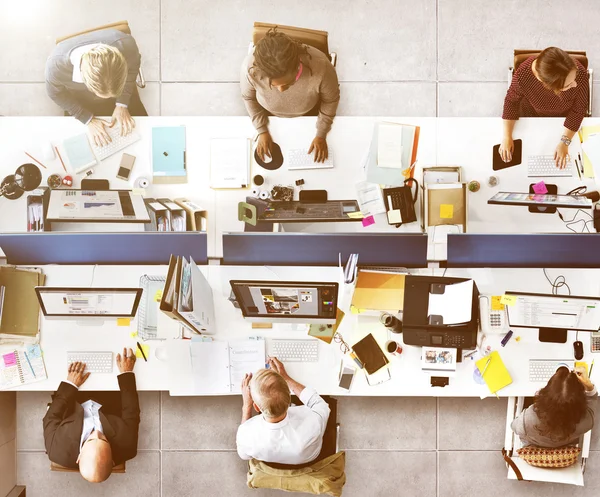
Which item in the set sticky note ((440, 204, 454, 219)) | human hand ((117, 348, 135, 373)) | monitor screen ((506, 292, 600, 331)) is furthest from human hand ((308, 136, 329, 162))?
human hand ((117, 348, 135, 373))

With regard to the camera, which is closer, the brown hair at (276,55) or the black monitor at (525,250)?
the brown hair at (276,55)

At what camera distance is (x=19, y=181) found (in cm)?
284

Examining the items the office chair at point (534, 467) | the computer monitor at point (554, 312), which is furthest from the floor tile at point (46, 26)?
the office chair at point (534, 467)

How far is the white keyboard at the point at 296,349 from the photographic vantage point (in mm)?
2768

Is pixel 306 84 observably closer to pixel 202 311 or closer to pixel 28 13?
pixel 202 311

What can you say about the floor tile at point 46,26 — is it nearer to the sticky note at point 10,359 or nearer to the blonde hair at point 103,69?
the blonde hair at point 103,69

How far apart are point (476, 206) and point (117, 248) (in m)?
2.05

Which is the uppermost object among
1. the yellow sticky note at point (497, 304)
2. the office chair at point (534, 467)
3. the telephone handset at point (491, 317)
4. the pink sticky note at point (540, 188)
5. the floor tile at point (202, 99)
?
the floor tile at point (202, 99)

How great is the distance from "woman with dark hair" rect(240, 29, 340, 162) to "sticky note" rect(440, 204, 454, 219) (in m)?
0.73

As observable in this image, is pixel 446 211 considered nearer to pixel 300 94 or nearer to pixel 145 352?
pixel 300 94

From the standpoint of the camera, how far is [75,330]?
279 cm

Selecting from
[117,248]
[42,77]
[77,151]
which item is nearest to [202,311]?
[117,248]

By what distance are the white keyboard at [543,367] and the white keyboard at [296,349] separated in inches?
47.6

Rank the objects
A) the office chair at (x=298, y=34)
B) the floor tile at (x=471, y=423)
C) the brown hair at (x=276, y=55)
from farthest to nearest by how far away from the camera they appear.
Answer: the floor tile at (x=471, y=423) → the office chair at (x=298, y=34) → the brown hair at (x=276, y=55)
